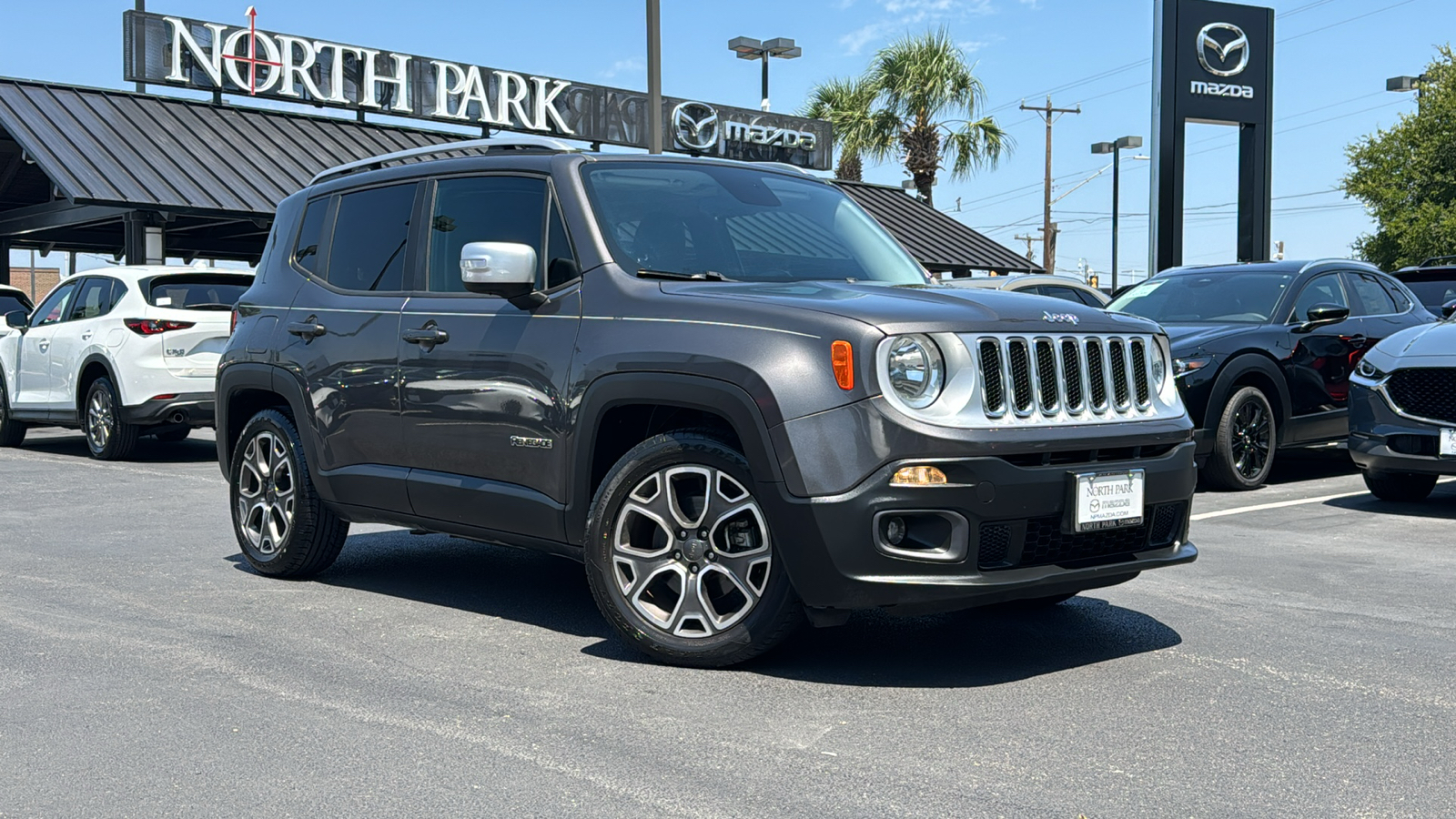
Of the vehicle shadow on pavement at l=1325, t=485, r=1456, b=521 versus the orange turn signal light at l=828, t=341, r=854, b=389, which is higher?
the orange turn signal light at l=828, t=341, r=854, b=389

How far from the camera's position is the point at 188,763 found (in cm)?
388

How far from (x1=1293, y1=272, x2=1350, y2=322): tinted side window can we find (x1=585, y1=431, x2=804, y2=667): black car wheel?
7.31m

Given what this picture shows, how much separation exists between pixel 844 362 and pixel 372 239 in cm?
285

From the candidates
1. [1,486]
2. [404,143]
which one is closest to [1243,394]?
[1,486]

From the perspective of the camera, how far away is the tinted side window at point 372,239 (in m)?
6.29

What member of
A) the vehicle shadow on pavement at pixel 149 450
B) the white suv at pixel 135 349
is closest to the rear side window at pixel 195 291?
the white suv at pixel 135 349

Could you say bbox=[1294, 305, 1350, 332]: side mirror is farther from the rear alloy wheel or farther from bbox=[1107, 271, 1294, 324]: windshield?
the rear alloy wheel

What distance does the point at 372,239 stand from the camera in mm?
6488

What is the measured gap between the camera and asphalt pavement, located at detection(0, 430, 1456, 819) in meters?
3.64

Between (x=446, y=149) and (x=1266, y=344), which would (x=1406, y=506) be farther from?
(x=446, y=149)

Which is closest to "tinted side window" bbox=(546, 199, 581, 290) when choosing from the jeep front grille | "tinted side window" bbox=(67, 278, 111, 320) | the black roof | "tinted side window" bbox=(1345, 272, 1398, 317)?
the jeep front grille

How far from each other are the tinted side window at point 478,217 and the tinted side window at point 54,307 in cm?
936

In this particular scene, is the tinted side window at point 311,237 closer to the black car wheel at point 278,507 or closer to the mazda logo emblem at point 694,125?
the black car wheel at point 278,507

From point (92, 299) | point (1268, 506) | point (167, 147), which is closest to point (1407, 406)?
point (1268, 506)
